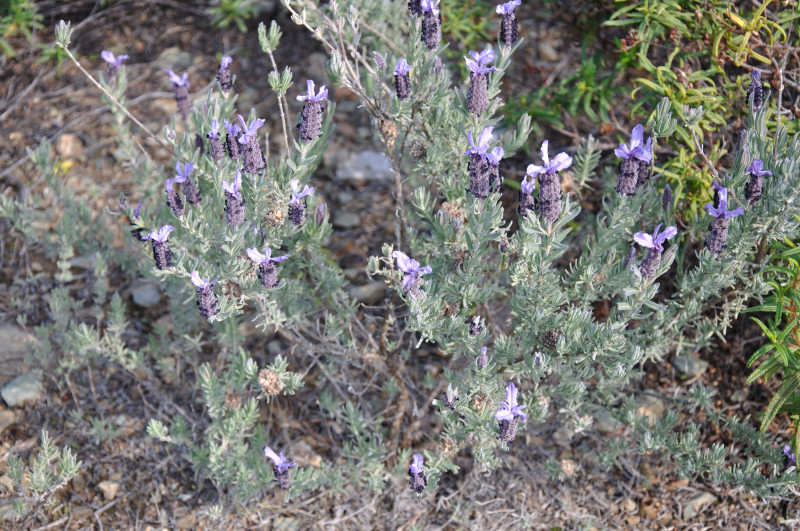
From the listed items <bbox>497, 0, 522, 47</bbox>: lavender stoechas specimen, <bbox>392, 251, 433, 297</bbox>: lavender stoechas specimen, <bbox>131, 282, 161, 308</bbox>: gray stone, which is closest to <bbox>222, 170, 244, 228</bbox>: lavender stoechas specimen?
<bbox>392, 251, 433, 297</bbox>: lavender stoechas specimen

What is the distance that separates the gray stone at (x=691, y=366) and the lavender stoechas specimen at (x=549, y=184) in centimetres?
144

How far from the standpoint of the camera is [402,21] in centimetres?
364

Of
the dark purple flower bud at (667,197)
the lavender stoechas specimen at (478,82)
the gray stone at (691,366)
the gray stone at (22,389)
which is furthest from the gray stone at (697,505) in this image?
the gray stone at (22,389)

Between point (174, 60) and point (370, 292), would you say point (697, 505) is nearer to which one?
point (370, 292)

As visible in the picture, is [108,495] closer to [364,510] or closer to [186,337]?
[186,337]

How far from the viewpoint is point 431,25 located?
242 cm

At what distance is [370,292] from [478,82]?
150 centimetres

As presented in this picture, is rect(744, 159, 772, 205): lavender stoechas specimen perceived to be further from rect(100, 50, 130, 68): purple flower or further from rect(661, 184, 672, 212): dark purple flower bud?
rect(100, 50, 130, 68): purple flower

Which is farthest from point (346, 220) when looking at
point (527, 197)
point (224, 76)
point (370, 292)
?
point (527, 197)

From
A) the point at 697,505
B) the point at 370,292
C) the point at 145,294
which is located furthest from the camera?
the point at 145,294

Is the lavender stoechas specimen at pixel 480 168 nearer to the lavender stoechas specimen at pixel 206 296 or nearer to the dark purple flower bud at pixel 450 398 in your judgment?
the dark purple flower bud at pixel 450 398

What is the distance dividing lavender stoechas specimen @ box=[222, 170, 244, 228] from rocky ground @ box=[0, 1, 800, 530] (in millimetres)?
1256

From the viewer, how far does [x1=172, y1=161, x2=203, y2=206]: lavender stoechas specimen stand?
99.6 inches

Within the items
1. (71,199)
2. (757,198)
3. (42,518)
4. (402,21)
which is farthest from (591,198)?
(42,518)
